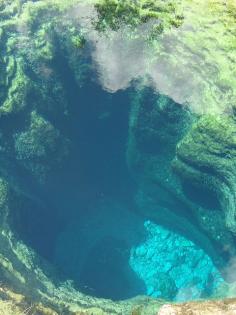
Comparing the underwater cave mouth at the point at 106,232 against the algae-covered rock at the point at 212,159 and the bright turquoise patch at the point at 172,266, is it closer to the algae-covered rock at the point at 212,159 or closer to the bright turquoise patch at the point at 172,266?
the bright turquoise patch at the point at 172,266

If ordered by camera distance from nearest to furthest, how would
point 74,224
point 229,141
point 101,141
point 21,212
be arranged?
point 229,141 → point 21,212 → point 101,141 → point 74,224

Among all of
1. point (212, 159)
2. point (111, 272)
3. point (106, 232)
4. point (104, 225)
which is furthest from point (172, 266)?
point (212, 159)

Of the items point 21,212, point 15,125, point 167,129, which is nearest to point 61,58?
point 15,125

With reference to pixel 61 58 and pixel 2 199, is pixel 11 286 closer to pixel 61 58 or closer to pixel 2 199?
pixel 2 199

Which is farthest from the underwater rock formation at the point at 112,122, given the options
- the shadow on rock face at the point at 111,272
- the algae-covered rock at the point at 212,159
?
the shadow on rock face at the point at 111,272

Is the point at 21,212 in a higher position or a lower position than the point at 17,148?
lower

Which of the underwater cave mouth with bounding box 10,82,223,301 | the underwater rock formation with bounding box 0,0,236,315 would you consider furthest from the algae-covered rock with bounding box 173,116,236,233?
the underwater cave mouth with bounding box 10,82,223,301

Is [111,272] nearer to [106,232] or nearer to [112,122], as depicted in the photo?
[106,232]
